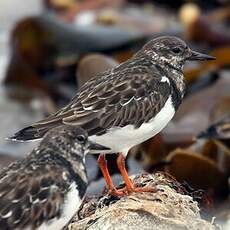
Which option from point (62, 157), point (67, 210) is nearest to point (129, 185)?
point (62, 157)

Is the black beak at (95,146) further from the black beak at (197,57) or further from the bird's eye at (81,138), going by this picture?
the black beak at (197,57)

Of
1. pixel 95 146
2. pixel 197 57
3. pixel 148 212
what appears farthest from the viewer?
pixel 197 57

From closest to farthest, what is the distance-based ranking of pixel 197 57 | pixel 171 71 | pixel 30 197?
pixel 30 197, pixel 171 71, pixel 197 57

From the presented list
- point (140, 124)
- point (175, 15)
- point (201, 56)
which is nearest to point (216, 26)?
point (175, 15)

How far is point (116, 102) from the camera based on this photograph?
500cm

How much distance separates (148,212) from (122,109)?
65 cm

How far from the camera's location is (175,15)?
486 inches

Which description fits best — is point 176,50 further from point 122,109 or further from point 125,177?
point 125,177

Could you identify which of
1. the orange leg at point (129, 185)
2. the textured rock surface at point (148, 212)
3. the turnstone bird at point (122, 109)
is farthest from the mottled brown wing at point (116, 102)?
the textured rock surface at point (148, 212)

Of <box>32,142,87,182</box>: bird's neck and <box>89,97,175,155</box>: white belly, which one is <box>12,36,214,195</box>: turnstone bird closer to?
<box>89,97,175,155</box>: white belly

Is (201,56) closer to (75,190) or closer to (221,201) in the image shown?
(221,201)

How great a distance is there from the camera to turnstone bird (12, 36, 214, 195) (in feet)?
16.0

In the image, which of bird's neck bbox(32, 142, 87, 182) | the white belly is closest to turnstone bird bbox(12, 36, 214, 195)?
the white belly

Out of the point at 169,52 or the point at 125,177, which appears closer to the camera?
the point at 125,177
